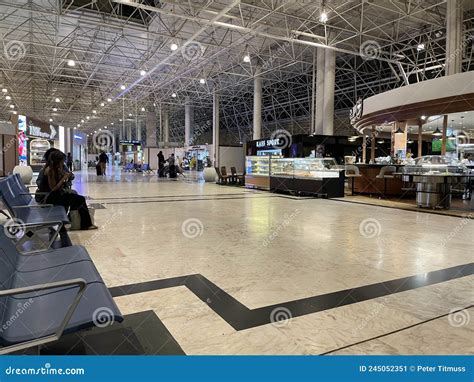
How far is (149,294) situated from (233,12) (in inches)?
498

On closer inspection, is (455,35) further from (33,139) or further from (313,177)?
(33,139)

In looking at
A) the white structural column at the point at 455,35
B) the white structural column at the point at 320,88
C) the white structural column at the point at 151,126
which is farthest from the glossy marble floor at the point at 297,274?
the white structural column at the point at 151,126

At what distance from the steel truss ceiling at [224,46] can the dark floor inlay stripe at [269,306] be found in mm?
9350

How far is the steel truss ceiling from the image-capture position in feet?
39.9

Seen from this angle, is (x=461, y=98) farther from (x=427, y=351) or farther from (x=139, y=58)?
(x=139, y=58)

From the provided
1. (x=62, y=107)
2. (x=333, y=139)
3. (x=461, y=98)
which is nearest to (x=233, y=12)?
(x=333, y=139)

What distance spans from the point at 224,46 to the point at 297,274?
13970 mm

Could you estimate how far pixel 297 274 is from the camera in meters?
3.22

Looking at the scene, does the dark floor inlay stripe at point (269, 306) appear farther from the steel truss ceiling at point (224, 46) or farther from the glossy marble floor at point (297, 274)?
the steel truss ceiling at point (224, 46)

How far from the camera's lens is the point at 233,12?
12.9m

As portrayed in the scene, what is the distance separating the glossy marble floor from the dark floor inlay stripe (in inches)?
0.9

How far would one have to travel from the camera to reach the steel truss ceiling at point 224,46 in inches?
478

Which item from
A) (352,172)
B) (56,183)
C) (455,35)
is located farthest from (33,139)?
(455,35)

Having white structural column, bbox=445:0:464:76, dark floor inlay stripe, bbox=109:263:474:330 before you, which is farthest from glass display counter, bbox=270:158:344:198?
dark floor inlay stripe, bbox=109:263:474:330
